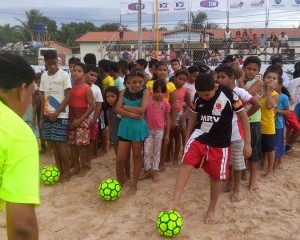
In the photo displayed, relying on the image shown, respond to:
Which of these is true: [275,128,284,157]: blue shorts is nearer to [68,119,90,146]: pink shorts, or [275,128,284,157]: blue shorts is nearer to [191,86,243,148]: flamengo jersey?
[191,86,243,148]: flamengo jersey

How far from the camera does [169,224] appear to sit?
3.71 meters

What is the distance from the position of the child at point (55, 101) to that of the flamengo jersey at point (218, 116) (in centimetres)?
207

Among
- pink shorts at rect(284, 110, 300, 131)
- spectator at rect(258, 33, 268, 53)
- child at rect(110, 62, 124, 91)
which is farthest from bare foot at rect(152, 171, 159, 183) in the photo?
spectator at rect(258, 33, 268, 53)

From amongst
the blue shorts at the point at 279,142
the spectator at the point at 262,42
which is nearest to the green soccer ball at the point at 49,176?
the blue shorts at the point at 279,142

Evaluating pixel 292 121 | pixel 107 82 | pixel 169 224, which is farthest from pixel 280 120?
pixel 107 82

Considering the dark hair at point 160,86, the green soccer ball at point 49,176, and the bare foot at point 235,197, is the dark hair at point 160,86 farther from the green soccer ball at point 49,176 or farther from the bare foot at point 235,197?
the green soccer ball at point 49,176

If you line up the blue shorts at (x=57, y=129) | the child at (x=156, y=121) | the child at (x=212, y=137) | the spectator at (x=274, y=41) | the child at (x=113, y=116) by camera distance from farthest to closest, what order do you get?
the spectator at (x=274, y=41) < the child at (x=113, y=116) < the blue shorts at (x=57, y=129) < the child at (x=156, y=121) < the child at (x=212, y=137)

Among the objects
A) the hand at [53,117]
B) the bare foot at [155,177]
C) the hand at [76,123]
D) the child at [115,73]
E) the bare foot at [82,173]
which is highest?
the child at [115,73]

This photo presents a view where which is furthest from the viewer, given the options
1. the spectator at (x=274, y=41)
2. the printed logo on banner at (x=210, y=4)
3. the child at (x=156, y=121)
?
the spectator at (x=274, y=41)

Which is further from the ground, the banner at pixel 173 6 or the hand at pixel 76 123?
the banner at pixel 173 6

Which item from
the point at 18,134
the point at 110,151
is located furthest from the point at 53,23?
the point at 18,134

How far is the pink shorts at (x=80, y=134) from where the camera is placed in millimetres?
5301

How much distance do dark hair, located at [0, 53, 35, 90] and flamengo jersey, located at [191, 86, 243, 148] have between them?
2.49 meters

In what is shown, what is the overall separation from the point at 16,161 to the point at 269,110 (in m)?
4.22
